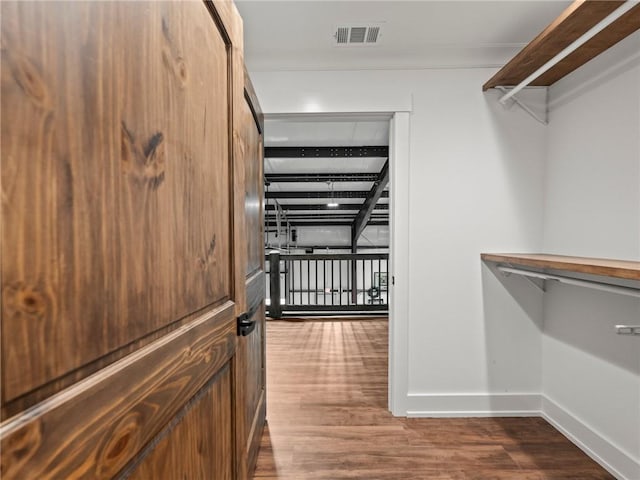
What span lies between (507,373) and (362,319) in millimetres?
2458

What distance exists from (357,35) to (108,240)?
1872 millimetres

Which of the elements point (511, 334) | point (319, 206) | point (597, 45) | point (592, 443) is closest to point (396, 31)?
point (597, 45)

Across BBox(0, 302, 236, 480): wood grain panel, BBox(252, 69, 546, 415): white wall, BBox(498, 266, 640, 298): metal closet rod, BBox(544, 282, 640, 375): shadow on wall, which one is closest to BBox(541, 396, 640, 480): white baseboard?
BBox(252, 69, 546, 415): white wall

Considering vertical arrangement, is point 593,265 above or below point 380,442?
above

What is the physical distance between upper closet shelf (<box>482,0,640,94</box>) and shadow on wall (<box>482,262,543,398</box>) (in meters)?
1.19

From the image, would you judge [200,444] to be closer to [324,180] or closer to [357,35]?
[357,35]

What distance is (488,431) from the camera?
1.97 meters

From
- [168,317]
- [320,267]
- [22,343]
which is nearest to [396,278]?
[168,317]

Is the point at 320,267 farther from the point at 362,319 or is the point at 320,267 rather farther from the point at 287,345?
the point at 287,345

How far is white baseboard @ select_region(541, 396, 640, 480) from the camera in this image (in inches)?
60.6

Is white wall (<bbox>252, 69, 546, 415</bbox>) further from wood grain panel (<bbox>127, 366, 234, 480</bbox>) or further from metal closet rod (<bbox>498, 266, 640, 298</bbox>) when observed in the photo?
wood grain panel (<bbox>127, 366, 234, 480</bbox>)

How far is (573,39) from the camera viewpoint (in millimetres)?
1542

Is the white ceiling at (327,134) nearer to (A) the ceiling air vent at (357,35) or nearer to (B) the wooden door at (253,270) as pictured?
(A) the ceiling air vent at (357,35)

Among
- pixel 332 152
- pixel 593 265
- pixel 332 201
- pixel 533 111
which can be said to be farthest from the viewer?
pixel 332 201
